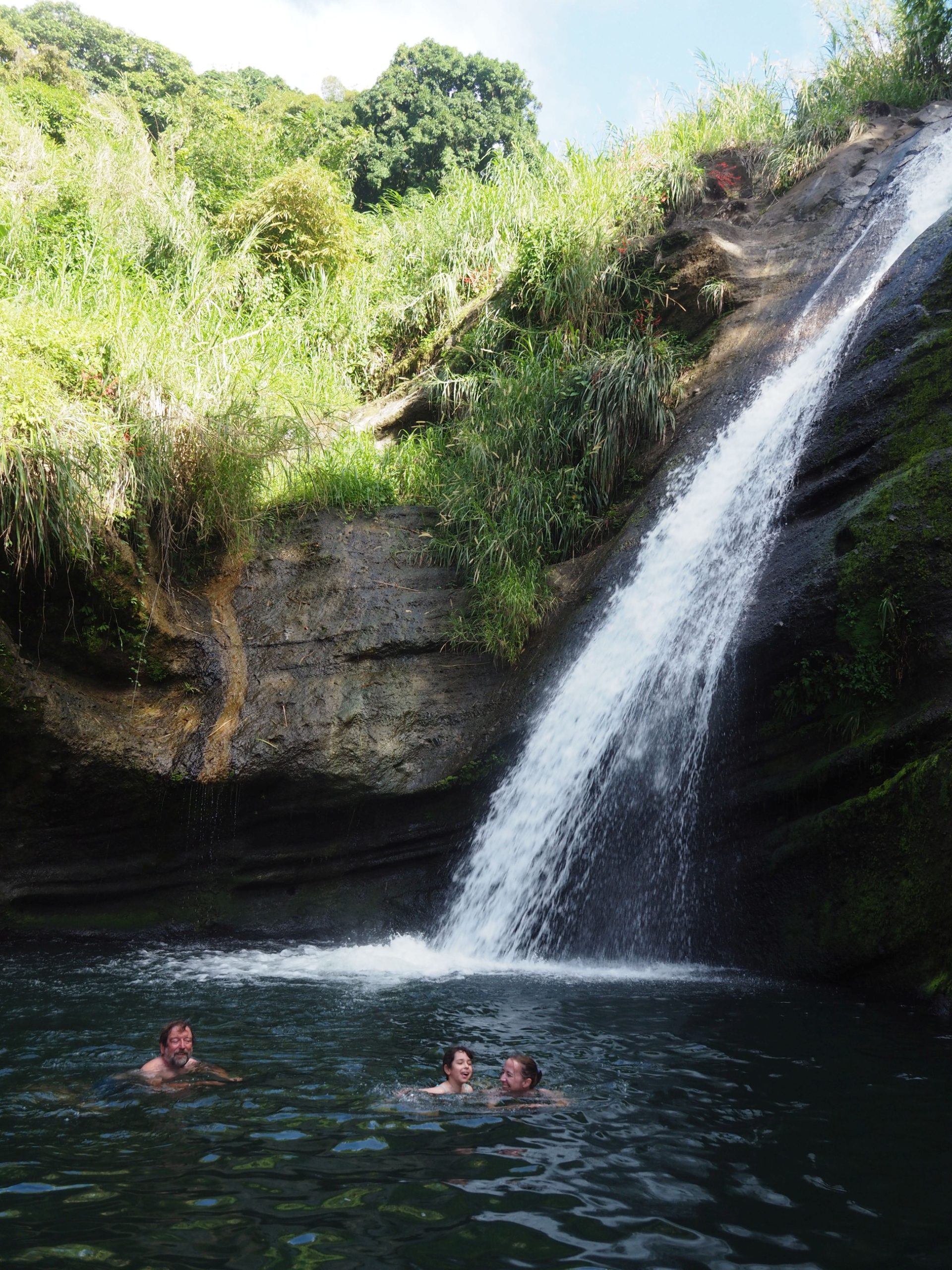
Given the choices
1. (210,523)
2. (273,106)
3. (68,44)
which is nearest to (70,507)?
(210,523)

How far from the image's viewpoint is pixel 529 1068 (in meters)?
4.07

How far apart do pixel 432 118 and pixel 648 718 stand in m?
27.3

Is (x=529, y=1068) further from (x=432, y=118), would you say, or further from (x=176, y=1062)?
(x=432, y=118)

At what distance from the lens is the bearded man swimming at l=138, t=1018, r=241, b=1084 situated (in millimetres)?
4148

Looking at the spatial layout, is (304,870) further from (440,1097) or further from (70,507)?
(440,1097)

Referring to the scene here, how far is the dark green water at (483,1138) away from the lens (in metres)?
2.73

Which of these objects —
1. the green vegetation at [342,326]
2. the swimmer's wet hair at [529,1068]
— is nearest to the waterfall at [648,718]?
the green vegetation at [342,326]

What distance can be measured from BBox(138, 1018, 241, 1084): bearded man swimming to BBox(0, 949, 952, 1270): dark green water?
0.17 meters

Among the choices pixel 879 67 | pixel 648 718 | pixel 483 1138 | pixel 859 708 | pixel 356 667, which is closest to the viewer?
pixel 483 1138

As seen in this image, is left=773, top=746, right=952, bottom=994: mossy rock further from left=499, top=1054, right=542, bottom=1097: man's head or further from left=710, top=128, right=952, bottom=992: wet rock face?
left=499, top=1054, right=542, bottom=1097: man's head

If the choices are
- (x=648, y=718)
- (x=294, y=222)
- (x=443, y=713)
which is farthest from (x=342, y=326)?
(x=648, y=718)

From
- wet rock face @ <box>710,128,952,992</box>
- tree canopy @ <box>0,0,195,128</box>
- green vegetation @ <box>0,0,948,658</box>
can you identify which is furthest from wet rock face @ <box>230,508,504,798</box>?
tree canopy @ <box>0,0,195,128</box>

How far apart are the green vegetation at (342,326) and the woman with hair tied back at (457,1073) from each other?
4944mm

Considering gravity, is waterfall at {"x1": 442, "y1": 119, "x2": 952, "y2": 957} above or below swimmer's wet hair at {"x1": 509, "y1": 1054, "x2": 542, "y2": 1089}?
above
